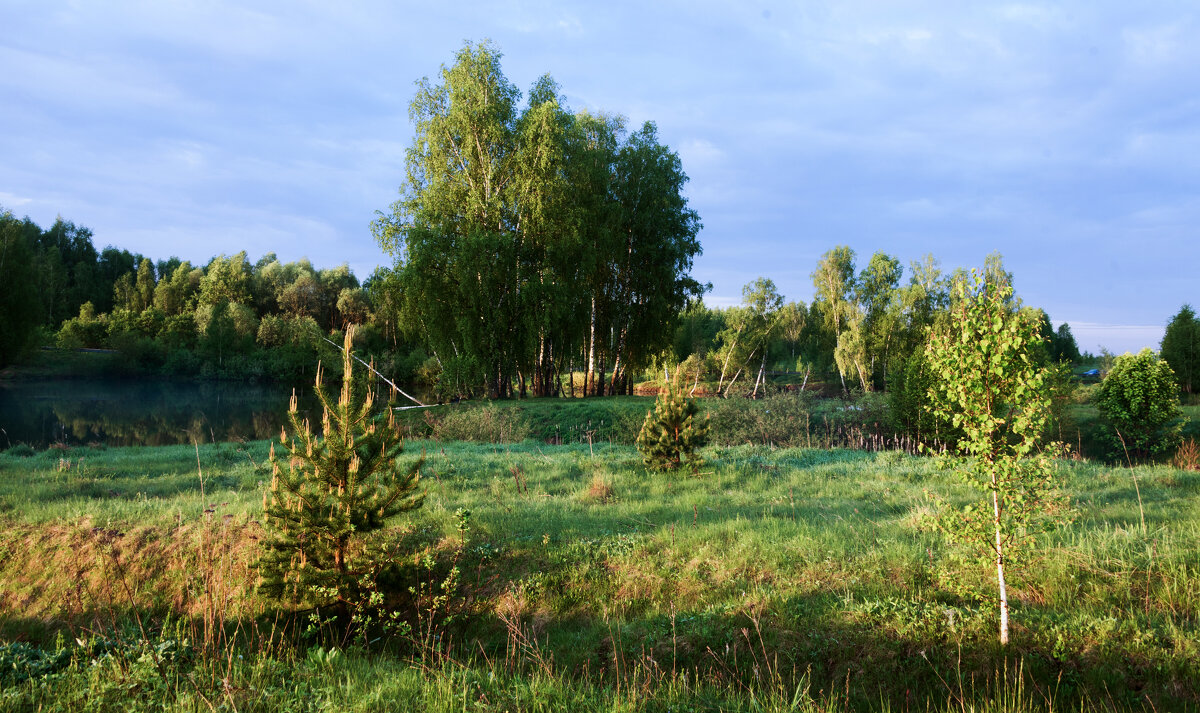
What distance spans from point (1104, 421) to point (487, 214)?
91.6 feet

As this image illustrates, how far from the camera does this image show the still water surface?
22672 mm

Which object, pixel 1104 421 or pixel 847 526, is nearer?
pixel 847 526

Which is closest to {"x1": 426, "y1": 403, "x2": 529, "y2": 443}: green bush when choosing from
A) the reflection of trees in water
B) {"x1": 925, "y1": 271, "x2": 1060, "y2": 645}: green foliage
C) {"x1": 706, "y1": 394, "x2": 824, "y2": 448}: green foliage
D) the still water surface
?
the still water surface

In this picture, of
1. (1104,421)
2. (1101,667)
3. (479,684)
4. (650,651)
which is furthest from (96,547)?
(1104,421)

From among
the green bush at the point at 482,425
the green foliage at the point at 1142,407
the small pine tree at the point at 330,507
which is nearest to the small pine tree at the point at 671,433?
the small pine tree at the point at 330,507

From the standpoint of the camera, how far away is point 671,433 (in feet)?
37.0

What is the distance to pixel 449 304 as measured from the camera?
23906 mm

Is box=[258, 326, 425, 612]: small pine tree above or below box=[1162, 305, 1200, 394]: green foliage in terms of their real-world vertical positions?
below

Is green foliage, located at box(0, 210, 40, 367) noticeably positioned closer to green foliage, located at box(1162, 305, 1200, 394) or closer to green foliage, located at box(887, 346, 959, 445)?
green foliage, located at box(887, 346, 959, 445)

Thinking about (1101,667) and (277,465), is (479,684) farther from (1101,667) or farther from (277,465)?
(1101,667)

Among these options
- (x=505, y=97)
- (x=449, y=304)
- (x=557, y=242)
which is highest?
(x=505, y=97)

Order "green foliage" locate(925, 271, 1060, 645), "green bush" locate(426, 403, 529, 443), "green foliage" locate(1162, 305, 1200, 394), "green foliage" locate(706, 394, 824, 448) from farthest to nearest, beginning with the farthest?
"green foliage" locate(1162, 305, 1200, 394), "green bush" locate(426, 403, 529, 443), "green foliage" locate(706, 394, 824, 448), "green foliage" locate(925, 271, 1060, 645)

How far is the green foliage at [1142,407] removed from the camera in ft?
70.2

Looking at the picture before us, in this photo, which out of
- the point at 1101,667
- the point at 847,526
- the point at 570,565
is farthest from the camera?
the point at 847,526
